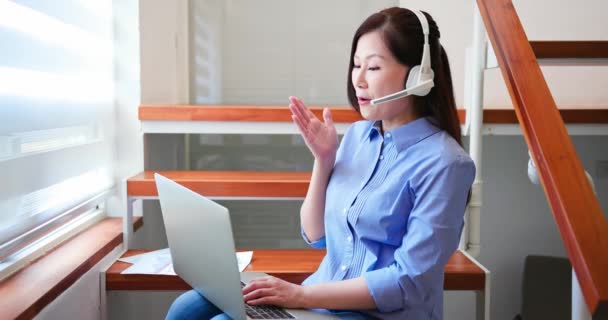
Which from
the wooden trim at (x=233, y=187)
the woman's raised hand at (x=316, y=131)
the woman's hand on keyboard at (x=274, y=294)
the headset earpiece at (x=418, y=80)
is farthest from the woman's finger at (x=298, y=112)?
the wooden trim at (x=233, y=187)

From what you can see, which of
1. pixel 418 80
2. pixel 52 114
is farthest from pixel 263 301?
pixel 52 114

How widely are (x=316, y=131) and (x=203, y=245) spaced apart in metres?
0.37

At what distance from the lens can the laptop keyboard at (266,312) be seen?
42.3 inches

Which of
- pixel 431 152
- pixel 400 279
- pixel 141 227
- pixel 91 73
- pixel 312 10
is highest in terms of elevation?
pixel 312 10

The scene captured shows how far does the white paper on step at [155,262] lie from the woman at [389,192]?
1.35 feet

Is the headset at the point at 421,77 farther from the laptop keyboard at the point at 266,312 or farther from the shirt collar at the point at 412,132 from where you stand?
the laptop keyboard at the point at 266,312

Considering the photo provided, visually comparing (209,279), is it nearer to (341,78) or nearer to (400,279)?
(400,279)

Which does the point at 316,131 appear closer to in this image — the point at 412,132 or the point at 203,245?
the point at 412,132

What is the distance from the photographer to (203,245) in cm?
109

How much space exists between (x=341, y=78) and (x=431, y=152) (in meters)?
1.49

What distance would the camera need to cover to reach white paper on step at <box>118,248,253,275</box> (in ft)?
5.35

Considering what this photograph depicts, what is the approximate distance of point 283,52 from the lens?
2590mm

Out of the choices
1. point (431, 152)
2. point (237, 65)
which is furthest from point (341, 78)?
point (431, 152)

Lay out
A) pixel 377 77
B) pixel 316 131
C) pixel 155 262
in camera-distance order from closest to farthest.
Result: pixel 377 77
pixel 316 131
pixel 155 262
